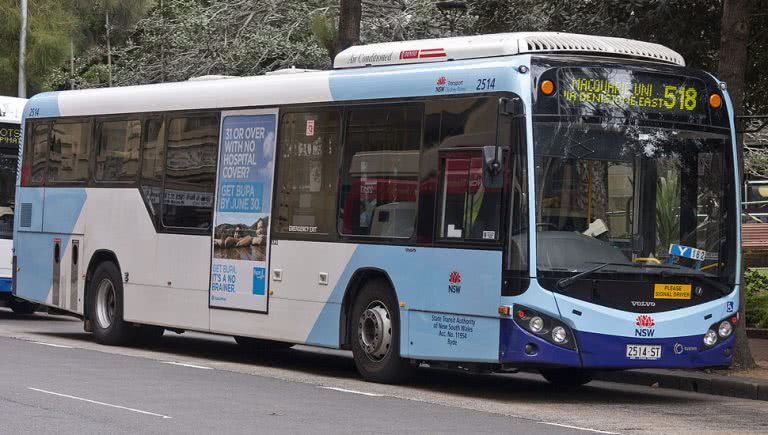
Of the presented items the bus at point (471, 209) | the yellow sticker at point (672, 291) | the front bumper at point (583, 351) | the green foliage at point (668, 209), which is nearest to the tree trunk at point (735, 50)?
the bus at point (471, 209)

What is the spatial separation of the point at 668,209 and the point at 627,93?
1.12 meters

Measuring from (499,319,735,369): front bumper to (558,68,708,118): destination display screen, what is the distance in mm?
2009

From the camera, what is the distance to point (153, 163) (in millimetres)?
18469

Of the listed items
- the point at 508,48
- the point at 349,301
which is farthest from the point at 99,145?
the point at 508,48

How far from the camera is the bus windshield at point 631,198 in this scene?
13312 mm

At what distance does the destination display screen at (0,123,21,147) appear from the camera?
24234mm

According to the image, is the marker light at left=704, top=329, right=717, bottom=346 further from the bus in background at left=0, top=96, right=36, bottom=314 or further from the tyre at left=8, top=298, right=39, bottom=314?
the tyre at left=8, top=298, right=39, bottom=314

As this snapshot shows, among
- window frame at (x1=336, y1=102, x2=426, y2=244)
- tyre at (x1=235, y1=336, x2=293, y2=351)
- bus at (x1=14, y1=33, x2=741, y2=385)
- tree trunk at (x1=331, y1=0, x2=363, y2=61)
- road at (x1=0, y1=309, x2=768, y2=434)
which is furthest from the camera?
tree trunk at (x1=331, y1=0, x2=363, y2=61)

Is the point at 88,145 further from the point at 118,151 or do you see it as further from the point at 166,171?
the point at 166,171

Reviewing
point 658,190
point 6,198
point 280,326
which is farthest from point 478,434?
point 6,198

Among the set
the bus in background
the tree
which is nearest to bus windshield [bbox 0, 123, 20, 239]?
the bus in background

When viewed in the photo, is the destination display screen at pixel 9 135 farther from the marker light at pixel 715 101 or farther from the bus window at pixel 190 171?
the marker light at pixel 715 101

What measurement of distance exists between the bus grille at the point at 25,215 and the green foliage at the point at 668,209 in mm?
10194

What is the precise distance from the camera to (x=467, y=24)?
990 inches
